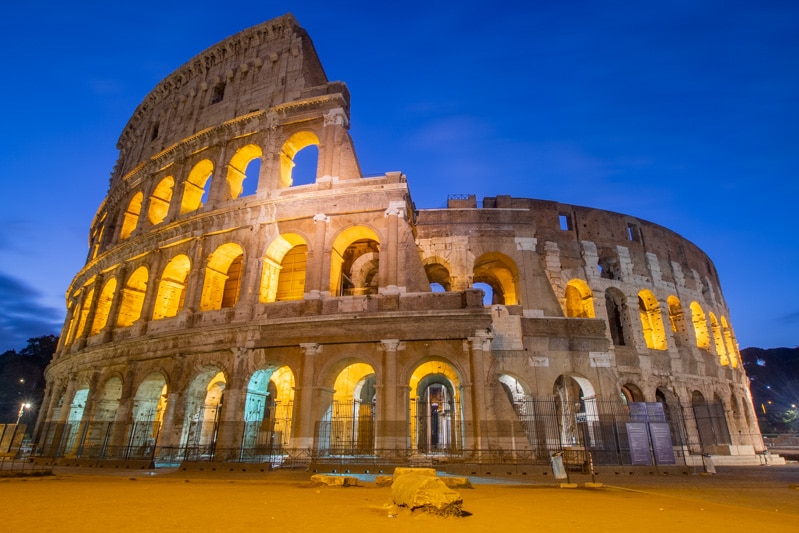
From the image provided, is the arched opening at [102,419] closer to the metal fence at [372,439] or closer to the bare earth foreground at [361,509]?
the metal fence at [372,439]

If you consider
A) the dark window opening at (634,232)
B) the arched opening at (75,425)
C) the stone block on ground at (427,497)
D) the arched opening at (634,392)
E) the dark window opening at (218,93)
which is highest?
the dark window opening at (218,93)

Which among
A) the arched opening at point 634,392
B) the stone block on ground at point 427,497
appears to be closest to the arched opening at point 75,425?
the stone block on ground at point 427,497

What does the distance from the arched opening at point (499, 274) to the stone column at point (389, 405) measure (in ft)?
22.4

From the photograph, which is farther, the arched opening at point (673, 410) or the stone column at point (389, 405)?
the arched opening at point (673, 410)

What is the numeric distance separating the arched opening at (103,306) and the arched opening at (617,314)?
73.7 feet

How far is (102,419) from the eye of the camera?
16.7m

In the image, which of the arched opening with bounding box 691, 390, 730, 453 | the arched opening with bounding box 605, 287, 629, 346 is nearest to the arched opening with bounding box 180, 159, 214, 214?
the arched opening with bounding box 605, 287, 629, 346

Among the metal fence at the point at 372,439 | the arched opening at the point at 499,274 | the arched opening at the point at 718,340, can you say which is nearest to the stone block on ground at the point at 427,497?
the metal fence at the point at 372,439

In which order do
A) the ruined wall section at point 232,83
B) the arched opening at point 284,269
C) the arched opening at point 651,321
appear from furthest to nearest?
the arched opening at point 651,321, the ruined wall section at point 232,83, the arched opening at point 284,269

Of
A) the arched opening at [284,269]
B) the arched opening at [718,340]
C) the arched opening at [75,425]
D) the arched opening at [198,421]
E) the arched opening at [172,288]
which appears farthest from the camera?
the arched opening at [718,340]

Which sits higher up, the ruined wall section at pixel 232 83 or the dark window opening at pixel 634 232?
→ the ruined wall section at pixel 232 83

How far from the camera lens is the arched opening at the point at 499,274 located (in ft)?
59.1

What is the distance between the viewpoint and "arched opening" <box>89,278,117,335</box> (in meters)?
19.2

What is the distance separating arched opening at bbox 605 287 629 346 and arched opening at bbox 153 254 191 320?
18349 millimetres
